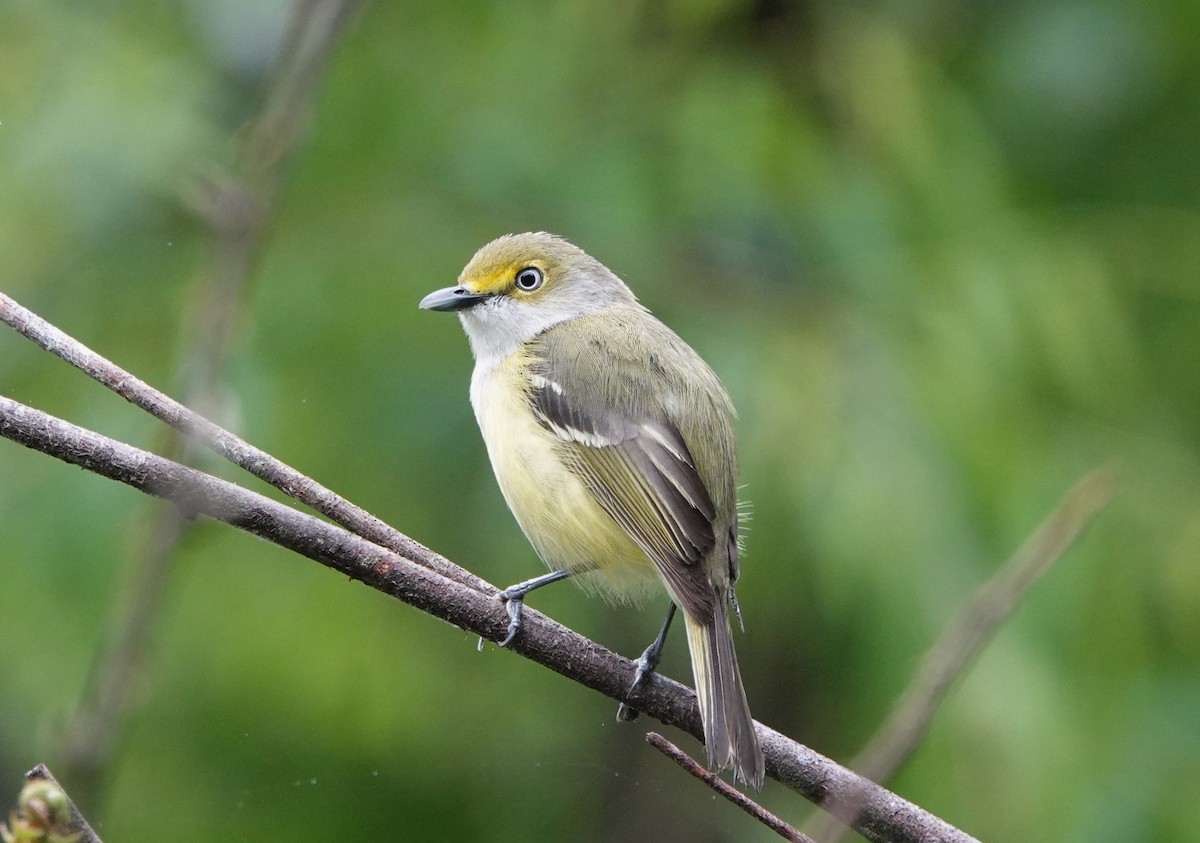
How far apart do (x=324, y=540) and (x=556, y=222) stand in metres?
3.21

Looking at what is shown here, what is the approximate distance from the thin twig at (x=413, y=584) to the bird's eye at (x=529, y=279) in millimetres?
1966

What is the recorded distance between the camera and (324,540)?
2.44m

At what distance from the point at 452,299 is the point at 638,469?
3.39 feet

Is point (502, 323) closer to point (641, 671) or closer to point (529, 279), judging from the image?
point (529, 279)

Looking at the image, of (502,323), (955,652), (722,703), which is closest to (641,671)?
(722,703)

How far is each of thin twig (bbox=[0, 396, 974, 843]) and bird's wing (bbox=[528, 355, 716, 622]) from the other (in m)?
0.71

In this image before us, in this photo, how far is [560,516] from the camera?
3.71 metres

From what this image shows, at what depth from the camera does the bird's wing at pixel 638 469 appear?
3498mm

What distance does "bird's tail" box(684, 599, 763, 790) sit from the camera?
2.80 m

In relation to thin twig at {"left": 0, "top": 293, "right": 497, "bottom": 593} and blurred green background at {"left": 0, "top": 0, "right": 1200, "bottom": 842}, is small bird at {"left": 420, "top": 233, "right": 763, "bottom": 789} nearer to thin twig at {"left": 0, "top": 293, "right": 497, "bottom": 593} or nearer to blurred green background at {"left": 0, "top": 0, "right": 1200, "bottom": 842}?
thin twig at {"left": 0, "top": 293, "right": 497, "bottom": 593}

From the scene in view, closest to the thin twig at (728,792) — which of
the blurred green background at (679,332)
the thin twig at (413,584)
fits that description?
the thin twig at (413,584)

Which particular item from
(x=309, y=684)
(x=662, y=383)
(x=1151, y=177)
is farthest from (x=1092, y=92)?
(x=309, y=684)

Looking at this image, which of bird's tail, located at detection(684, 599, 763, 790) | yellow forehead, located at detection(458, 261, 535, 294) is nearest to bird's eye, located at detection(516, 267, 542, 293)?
yellow forehead, located at detection(458, 261, 535, 294)

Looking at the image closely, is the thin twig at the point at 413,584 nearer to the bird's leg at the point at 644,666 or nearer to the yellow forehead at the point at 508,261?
the bird's leg at the point at 644,666
